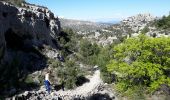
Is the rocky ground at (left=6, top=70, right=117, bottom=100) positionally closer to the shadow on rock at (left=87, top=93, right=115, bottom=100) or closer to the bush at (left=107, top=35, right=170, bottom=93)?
the shadow on rock at (left=87, top=93, right=115, bottom=100)

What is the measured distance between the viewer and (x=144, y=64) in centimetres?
3575

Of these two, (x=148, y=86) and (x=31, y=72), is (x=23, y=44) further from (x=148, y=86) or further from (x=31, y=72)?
(x=148, y=86)

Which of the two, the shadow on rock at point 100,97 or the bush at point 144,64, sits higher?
the bush at point 144,64

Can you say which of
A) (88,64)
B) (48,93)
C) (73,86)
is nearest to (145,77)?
(48,93)

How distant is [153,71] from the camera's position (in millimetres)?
35094

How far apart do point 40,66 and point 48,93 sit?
2868cm

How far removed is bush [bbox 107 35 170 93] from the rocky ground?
18.7ft

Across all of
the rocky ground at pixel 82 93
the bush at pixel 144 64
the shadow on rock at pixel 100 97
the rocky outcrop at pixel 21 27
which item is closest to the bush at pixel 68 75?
the rocky ground at pixel 82 93

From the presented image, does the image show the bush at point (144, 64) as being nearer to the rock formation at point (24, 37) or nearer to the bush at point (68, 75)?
the bush at point (68, 75)

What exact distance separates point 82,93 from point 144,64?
15.3m

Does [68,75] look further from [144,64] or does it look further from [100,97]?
[144,64]

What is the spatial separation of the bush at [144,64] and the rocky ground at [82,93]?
570 centimetres

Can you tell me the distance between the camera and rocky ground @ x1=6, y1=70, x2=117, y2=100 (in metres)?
29.4

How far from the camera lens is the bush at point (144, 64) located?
3572cm
